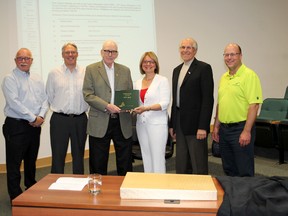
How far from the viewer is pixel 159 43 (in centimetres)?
632

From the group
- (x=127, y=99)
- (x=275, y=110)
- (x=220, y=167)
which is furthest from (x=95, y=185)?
(x=275, y=110)

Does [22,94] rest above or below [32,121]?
above

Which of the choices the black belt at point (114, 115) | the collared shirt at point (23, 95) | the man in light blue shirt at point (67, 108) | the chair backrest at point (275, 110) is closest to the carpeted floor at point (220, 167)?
the chair backrest at point (275, 110)

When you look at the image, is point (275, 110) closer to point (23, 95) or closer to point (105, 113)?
point (105, 113)

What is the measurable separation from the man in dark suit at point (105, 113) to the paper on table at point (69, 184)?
44.4 inches

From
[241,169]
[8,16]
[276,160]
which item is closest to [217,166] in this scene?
[276,160]

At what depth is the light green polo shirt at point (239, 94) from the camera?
10.4 ft

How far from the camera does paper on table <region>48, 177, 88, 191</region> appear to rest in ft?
6.75

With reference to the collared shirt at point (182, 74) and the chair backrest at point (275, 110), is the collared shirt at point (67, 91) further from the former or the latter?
the chair backrest at point (275, 110)

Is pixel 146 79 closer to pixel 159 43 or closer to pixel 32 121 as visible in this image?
pixel 32 121

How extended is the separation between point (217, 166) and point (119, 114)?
7.28 ft

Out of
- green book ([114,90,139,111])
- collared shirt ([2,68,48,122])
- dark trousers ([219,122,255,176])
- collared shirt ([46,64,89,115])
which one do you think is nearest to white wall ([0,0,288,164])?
collared shirt ([2,68,48,122])

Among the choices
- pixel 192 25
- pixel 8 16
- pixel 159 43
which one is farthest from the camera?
pixel 192 25

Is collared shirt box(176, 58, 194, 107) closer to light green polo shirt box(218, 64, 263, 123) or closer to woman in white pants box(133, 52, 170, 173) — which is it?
woman in white pants box(133, 52, 170, 173)
